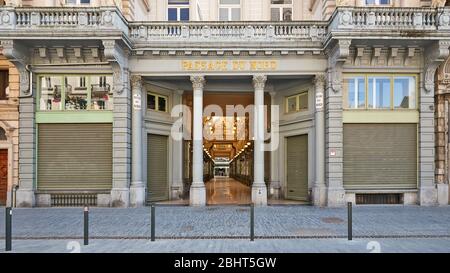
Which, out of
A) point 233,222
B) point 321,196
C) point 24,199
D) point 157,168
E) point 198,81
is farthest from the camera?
point 157,168

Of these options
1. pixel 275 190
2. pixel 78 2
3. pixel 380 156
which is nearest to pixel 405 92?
pixel 380 156

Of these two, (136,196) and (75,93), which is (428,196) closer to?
(136,196)

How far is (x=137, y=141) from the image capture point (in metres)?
17.0

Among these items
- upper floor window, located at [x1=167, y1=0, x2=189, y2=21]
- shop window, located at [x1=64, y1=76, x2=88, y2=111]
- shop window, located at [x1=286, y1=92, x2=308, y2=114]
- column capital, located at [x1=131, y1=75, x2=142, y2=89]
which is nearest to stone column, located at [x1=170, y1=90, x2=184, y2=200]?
column capital, located at [x1=131, y1=75, x2=142, y2=89]

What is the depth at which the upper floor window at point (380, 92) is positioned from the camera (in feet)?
55.6

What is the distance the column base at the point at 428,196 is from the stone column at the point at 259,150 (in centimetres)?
702

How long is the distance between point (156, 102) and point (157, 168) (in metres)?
3.38

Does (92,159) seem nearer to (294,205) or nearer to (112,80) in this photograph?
(112,80)

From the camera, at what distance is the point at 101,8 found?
606 inches

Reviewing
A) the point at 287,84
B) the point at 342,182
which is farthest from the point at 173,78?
the point at 342,182

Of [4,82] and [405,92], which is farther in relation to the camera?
[4,82]

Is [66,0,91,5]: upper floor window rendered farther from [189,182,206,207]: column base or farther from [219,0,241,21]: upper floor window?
[189,182,206,207]: column base

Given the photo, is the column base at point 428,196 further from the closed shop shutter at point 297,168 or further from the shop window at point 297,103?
the shop window at point 297,103

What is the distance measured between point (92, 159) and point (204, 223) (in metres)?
7.20
